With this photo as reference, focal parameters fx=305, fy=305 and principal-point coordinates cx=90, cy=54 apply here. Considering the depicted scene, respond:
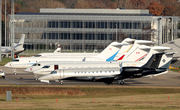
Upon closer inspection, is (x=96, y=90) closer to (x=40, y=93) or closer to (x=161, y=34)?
(x=40, y=93)

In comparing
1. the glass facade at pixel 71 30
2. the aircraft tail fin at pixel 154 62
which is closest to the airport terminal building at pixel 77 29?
the glass facade at pixel 71 30

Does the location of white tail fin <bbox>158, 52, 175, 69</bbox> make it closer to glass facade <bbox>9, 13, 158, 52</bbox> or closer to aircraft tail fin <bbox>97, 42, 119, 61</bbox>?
aircraft tail fin <bbox>97, 42, 119, 61</bbox>

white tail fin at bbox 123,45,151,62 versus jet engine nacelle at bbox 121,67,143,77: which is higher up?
white tail fin at bbox 123,45,151,62

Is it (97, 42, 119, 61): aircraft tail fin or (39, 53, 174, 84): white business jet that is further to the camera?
(97, 42, 119, 61): aircraft tail fin

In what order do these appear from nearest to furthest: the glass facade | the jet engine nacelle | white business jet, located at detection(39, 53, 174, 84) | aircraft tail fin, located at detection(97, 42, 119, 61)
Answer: the jet engine nacelle → white business jet, located at detection(39, 53, 174, 84) → aircraft tail fin, located at detection(97, 42, 119, 61) → the glass facade

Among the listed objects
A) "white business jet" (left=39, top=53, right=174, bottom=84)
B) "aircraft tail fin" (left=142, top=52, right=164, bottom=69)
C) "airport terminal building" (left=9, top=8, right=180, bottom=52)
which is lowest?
"white business jet" (left=39, top=53, right=174, bottom=84)

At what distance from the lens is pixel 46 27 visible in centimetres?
10369

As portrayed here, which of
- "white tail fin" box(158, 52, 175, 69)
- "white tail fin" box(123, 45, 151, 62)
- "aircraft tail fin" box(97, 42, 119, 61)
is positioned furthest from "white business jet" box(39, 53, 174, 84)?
"aircraft tail fin" box(97, 42, 119, 61)

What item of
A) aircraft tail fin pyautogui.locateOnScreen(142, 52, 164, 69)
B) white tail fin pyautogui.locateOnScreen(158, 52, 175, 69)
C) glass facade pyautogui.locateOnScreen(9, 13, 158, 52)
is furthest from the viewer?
glass facade pyautogui.locateOnScreen(9, 13, 158, 52)

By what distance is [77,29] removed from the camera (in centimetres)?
10400

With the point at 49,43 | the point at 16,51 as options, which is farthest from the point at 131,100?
the point at 49,43

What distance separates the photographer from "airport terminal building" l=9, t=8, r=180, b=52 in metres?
104

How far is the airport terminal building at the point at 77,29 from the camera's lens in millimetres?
103625

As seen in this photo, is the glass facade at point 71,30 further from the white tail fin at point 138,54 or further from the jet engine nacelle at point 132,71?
the jet engine nacelle at point 132,71
